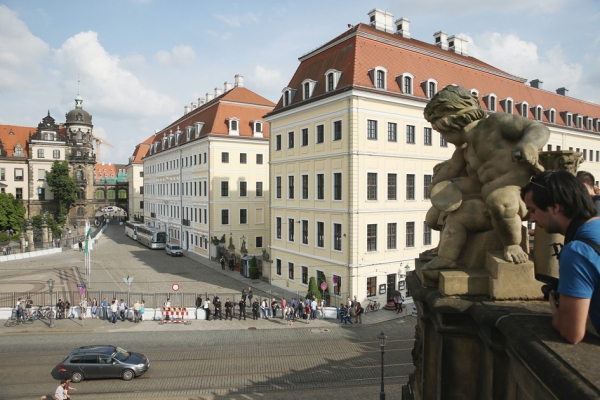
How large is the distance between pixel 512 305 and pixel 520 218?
3.23 ft

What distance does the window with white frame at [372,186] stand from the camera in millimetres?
25619

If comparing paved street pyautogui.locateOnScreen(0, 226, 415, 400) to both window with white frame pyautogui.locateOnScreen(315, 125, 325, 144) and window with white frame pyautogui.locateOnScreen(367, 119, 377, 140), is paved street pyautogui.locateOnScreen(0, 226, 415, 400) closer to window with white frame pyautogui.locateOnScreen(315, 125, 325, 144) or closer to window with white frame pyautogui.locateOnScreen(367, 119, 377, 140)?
window with white frame pyautogui.locateOnScreen(367, 119, 377, 140)

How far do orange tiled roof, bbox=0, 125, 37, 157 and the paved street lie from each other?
239 ft

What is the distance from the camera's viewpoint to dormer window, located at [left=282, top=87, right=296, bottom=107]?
98.5ft

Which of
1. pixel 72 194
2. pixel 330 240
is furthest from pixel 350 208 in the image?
pixel 72 194

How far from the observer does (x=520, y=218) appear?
4.23 meters

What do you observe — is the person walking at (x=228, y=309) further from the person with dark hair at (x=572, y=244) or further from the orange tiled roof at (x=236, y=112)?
the orange tiled roof at (x=236, y=112)

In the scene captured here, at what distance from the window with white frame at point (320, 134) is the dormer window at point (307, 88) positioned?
2.38 meters

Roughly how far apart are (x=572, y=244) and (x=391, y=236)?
25220 millimetres

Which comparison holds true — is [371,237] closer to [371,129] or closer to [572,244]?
[371,129]

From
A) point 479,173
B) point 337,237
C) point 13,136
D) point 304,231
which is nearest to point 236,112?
point 304,231

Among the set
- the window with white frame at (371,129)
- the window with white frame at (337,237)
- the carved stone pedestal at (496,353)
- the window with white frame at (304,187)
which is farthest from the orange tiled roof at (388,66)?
the carved stone pedestal at (496,353)

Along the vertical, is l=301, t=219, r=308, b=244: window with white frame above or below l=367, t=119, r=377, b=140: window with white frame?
below

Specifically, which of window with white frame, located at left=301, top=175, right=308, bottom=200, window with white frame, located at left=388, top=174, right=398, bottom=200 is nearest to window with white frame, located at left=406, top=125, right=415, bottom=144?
window with white frame, located at left=388, top=174, right=398, bottom=200
